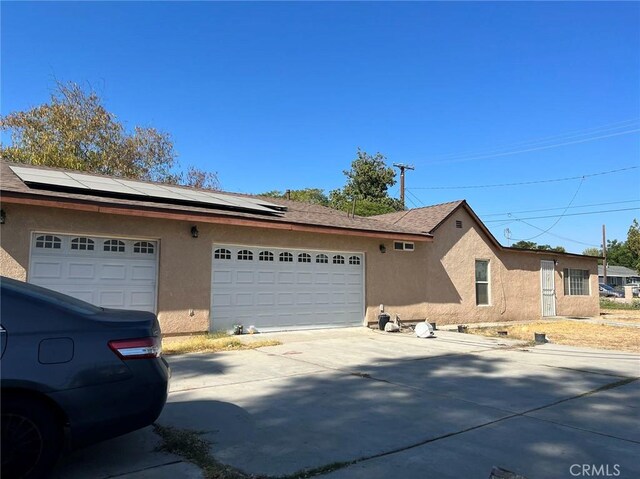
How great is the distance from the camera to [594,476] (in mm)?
3918

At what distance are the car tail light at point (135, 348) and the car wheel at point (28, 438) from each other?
0.60 metres

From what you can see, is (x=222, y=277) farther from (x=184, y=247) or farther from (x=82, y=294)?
(x=82, y=294)

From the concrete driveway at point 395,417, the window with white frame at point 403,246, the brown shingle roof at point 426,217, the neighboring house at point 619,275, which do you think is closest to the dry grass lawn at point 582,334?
the concrete driveway at point 395,417

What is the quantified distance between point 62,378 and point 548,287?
69.9ft

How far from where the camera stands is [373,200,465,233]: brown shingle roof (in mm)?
16969

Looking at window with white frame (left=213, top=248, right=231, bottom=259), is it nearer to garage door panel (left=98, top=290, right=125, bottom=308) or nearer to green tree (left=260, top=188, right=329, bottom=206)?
garage door panel (left=98, top=290, right=125, bottom=308)

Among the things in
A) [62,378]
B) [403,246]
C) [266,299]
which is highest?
[403,246]

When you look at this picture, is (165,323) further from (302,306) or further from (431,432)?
(431,432)

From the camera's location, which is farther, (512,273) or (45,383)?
(512,273)

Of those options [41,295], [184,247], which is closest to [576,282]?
[184,247]

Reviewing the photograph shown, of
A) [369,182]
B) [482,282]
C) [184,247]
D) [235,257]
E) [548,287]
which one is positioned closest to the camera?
[184,247]

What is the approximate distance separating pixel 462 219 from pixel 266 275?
348 inches

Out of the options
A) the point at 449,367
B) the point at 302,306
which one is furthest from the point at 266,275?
the point at 449,367

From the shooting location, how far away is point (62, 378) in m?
3.46
